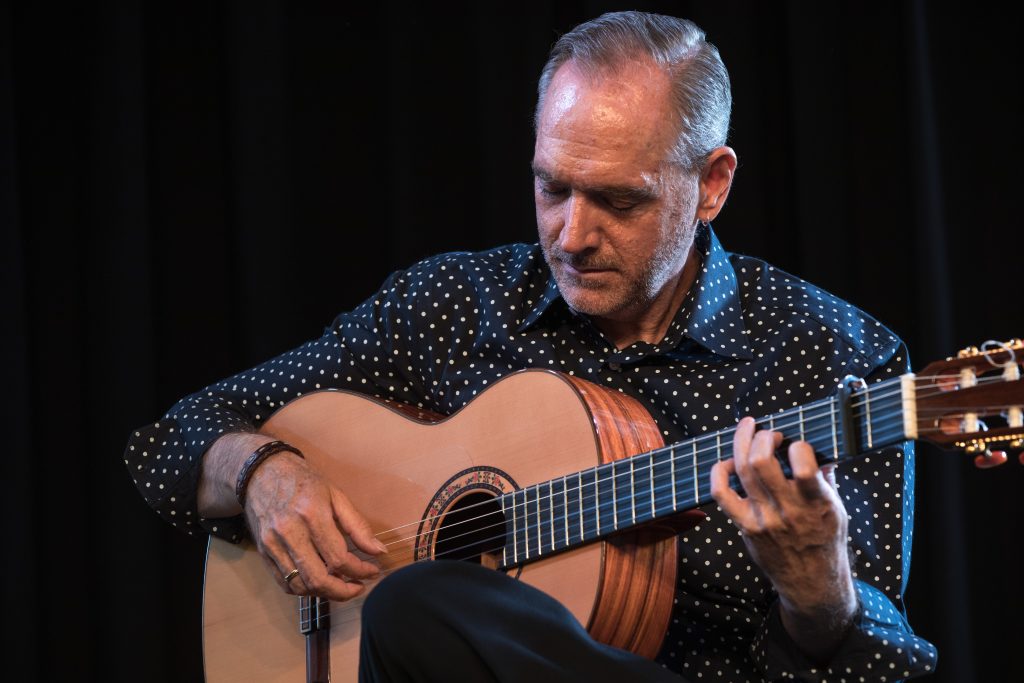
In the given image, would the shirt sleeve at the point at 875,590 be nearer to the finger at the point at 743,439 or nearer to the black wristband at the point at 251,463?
the finger at the point at 743,439

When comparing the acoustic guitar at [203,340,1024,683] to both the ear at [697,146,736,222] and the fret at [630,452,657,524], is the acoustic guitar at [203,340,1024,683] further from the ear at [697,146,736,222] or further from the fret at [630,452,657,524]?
the ear at [697,146,736,222]

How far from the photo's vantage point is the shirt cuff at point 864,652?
157 cm

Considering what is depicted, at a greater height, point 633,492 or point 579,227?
point 579,227

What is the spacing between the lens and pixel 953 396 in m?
1.33

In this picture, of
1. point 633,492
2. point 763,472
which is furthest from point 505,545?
point 763,472

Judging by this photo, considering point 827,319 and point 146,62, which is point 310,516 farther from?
point 146,62

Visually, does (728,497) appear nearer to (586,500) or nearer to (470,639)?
(586,500)

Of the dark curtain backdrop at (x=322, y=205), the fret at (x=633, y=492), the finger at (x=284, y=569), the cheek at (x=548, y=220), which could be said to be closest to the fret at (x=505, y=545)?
the fret at (x=633, y=492)

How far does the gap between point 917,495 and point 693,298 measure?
0.94 m

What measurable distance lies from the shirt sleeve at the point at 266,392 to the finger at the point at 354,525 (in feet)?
0.97

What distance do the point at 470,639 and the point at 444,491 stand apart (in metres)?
Answer: 0.49

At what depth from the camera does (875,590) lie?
170 cm

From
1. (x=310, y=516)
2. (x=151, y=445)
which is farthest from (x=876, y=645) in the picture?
(x=151, y=445)

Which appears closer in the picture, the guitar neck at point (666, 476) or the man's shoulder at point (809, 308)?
the guitar neck at point (666, 476)
